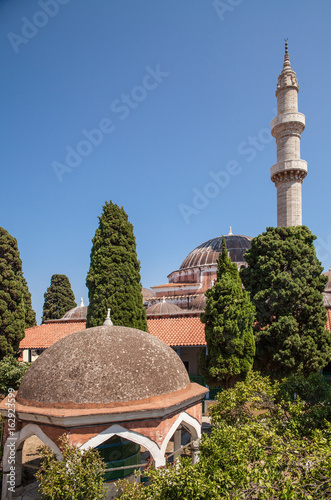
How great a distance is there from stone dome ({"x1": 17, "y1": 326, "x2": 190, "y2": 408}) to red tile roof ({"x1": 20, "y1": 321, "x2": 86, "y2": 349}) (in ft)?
42.5

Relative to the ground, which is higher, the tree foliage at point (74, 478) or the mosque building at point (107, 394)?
the mosque building at point (107, 394)

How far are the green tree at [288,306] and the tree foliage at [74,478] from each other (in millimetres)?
10028

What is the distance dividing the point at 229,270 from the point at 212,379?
12.9 feet

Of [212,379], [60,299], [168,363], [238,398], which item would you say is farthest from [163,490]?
[60,299]

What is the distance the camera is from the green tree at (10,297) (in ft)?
54.3

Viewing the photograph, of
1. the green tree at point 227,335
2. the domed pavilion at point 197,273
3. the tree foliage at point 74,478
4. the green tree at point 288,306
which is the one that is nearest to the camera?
the tree foliage at point 74,478

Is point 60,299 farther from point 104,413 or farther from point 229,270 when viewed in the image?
point 104,413

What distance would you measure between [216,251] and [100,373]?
28901 mm

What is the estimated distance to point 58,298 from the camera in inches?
1432

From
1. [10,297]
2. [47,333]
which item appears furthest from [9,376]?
[47,333]

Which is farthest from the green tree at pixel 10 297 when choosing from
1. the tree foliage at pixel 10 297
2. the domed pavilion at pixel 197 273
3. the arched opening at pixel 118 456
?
the domed pavilion at pixel 197 273

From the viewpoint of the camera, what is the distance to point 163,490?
15.0 ft

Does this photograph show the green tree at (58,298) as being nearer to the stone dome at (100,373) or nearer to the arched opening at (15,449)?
the arched opening at (15,449)

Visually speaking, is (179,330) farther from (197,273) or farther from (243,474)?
(197,273)
